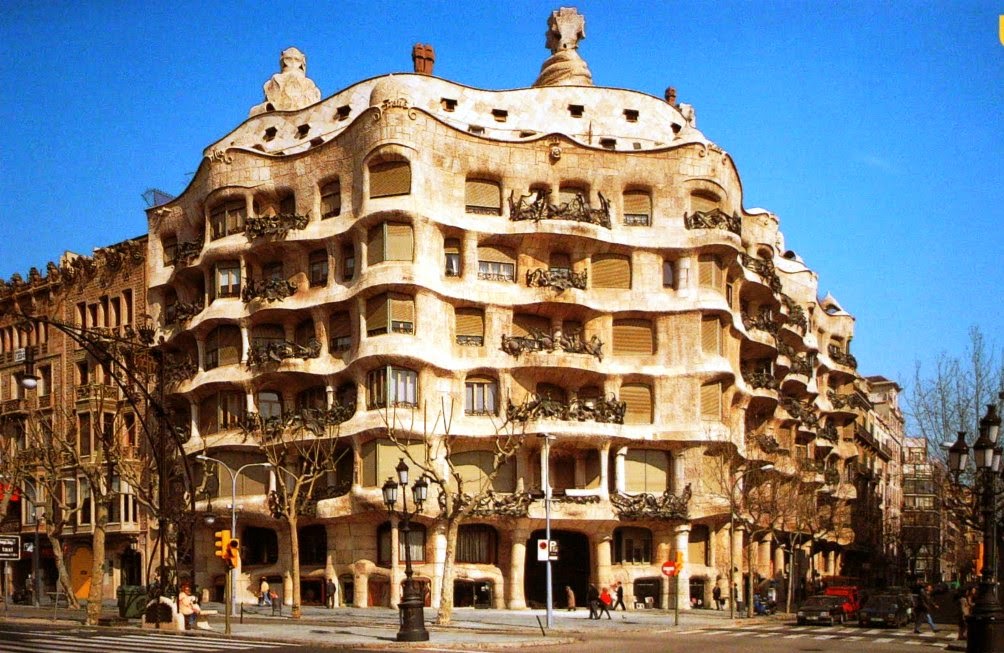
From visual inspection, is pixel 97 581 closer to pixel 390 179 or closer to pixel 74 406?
pixel 390 179

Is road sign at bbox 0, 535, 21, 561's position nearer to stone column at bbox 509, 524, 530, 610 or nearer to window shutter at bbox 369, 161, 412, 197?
stone column at bbox 509, 524, 530, 610

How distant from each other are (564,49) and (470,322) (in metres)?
19.3

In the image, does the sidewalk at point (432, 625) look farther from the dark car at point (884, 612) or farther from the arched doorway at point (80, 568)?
the arched doorway at point (80, 568)

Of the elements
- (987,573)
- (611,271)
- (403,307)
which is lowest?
(987,573)

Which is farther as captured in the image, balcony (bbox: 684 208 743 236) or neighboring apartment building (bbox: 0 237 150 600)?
neighboring apartment building (bbox: 0 237 150 600)

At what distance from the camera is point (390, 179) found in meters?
56.1

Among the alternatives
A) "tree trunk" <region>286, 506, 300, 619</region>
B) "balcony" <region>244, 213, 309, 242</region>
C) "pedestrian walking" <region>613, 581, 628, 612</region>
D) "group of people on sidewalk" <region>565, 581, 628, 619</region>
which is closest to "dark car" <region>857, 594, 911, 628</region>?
"group of people on sidewalk" <region>565, 581, 628, 619</region>

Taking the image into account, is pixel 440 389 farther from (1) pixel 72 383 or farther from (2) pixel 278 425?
(1) pixel 72 383

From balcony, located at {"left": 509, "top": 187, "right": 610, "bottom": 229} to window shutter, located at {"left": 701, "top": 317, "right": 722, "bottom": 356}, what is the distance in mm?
6497

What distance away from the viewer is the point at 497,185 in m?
58.6

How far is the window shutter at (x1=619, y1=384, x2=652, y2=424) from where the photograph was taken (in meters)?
58.9

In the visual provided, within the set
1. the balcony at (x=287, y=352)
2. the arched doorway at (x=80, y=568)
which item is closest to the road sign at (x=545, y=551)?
the balcony at (x=287, y=352)

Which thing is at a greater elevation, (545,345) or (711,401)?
(545,345)

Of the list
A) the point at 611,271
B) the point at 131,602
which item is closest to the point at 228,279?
the point at 611,271
